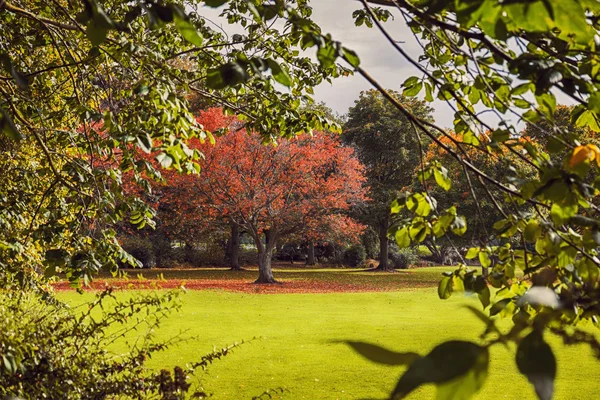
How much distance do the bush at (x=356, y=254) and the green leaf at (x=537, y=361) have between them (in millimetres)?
34629

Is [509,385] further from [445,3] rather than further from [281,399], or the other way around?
[445,3]

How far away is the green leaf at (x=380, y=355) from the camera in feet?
1.48

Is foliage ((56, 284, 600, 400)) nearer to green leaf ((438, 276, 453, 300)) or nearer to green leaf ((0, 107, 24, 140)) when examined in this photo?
green leaf ((438, 276, 453, 300))

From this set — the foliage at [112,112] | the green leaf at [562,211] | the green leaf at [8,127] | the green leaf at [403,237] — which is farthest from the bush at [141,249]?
the green leaf at [562,211]

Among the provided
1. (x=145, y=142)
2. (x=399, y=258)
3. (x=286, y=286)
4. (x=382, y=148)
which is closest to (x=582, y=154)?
(x=145, y=142)

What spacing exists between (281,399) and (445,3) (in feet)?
19.5

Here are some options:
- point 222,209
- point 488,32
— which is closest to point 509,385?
point 488,32

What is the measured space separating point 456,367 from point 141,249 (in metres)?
28.3

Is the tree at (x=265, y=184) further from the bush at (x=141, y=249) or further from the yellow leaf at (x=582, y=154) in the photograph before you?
the yellow leaf at (x=582, y=154)

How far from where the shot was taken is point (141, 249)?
89.9 feet

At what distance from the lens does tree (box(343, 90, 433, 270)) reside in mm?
30484

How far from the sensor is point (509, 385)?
264 inches

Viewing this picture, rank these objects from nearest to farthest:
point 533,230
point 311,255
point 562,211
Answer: point 562,211 → point 533,230 → point 311,255

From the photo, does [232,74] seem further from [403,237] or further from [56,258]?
[56,258]
